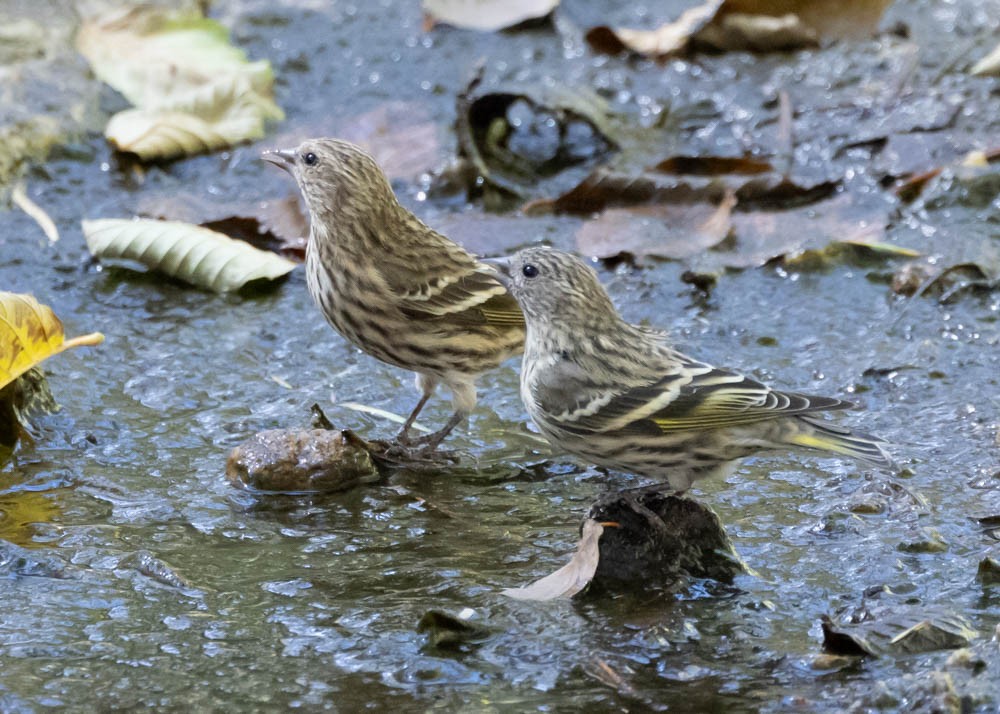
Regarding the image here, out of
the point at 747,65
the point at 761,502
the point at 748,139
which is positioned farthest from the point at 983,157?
the point at 761,502

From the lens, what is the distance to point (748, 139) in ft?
23.8

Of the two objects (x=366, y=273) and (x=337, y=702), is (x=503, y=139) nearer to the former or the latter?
(x=366, y=273)

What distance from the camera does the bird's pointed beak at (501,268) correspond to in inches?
191

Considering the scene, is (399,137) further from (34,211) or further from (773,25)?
(773,25)

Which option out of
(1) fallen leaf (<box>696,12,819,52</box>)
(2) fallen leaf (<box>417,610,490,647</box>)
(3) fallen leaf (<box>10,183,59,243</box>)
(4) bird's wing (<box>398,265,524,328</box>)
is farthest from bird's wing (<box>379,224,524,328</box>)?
(1) fallen leaf (<box>696,12,819,52</box>)

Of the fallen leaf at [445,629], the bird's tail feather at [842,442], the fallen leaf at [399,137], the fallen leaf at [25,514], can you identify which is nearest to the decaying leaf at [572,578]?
the fallen leaf at [445,629]

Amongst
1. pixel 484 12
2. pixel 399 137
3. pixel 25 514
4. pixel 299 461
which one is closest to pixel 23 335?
pixel 25 514

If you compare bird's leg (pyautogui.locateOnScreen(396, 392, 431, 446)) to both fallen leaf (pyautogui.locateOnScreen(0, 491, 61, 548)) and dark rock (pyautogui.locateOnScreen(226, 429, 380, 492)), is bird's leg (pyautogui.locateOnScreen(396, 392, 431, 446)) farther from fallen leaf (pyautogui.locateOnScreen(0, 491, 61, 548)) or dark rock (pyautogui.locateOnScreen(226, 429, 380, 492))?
fallen leaf (pyautogui.locateOnScreen(0, 491, 61, 548))

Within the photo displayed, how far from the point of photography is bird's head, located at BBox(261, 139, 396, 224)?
526 centimetres

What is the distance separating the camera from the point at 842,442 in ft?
13.7

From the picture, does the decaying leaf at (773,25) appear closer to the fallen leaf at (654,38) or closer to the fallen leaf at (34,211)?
the fallen leaf at (654,38)

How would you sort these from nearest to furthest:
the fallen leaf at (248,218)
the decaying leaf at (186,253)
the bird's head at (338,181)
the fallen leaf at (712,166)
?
the bird's head at (338,181) → the decaying leaf at (186,253) → the fallen leaf at (248,218) → the fallen leaf at (712,166)

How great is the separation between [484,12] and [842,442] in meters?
5.17

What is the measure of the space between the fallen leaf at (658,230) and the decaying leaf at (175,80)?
2.16 m
